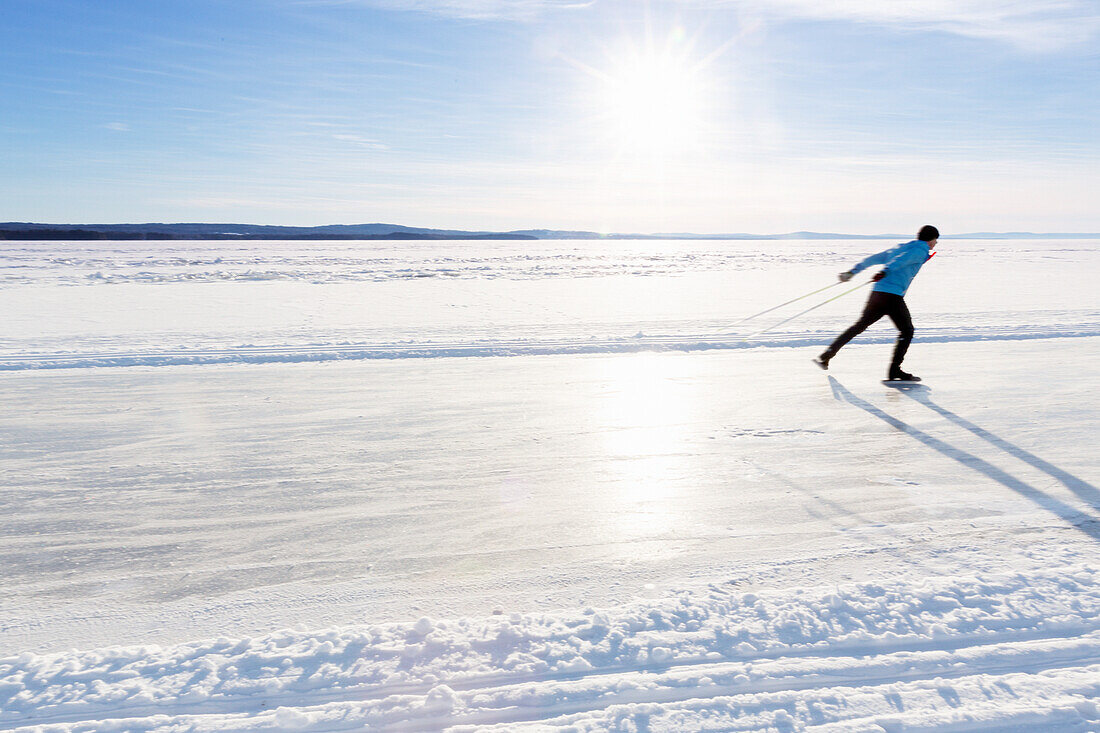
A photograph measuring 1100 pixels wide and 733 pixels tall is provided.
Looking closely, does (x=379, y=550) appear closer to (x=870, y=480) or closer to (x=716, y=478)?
(x=716, y=478)

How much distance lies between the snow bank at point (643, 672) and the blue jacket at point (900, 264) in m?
4.64

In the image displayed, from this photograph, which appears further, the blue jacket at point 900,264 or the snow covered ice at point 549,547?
the blue jacket at point 900,264

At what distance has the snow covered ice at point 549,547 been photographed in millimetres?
2338

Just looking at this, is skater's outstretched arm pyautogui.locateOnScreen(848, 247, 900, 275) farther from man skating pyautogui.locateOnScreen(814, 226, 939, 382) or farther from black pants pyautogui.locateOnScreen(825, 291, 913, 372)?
black pants pyautogui.locateOnScreen(825, 291, 913, 372)

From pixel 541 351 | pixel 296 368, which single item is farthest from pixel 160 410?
pixel 541 351

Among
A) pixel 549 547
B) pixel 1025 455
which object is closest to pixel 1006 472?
pixel 1025 455

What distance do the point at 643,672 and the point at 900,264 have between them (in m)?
5.86

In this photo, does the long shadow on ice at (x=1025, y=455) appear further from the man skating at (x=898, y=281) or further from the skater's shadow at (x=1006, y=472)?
the man skating at (x=898, y=281)

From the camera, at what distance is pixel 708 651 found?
256cm

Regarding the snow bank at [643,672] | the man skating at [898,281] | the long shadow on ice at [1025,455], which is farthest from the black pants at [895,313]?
the snow bank at [643,672]

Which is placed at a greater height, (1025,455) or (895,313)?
(895,313)

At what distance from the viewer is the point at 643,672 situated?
2.45 metres

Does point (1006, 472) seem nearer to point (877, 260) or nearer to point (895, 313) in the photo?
point (895, 313)

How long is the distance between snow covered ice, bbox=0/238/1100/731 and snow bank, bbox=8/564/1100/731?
1 cm
